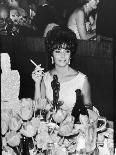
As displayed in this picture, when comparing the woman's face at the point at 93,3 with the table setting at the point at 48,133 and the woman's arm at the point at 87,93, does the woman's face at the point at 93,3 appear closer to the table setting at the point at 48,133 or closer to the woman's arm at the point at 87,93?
the woman's arm at the point at 87,93

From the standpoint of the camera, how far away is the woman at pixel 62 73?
1.29 m

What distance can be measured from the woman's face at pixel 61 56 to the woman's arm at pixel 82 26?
0.13 metres

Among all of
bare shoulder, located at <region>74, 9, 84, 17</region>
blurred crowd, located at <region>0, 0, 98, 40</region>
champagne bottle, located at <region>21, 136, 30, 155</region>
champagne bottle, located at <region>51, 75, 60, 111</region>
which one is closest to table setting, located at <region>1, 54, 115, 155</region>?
champagne bottle, located at <region>21, 136, 30, 155</region>

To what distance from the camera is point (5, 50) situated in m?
1.30

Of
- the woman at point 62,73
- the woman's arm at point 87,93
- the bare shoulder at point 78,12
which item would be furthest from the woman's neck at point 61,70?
the bare shoulder at point 78,12

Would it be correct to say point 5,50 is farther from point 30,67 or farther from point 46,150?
point 46,150

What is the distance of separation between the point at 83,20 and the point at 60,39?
19 cm

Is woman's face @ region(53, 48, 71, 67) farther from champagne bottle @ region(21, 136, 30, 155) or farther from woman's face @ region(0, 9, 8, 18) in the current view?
champagne bottle @ region(21, 136, 30, 155)

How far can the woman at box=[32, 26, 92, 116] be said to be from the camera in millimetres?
1295

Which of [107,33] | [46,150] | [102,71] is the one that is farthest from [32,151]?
[107,33]

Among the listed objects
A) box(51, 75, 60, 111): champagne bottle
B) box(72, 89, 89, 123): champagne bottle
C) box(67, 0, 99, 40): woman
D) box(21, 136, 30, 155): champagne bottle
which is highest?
box(67, 0, 99, 40): woman

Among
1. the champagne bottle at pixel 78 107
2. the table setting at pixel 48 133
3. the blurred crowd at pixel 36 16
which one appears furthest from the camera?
the blurred crowd at pixel 36 16

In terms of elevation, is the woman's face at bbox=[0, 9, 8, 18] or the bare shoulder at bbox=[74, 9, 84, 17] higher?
A: the bare shoulder at bbox=[74, 9, 84, 17]

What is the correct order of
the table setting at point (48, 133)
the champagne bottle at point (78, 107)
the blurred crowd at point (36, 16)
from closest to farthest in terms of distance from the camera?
1. the table setting at point (48, 133)
2. the champagne bottle at point (78, 107)
3. the blurred crowd at point (36, 16)
